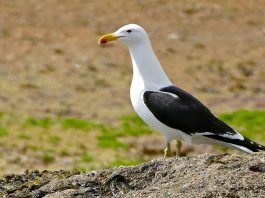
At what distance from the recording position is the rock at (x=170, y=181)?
6477 millimetres

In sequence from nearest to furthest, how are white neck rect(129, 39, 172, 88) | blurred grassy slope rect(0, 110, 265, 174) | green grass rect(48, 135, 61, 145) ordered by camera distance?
white neck rect(129, 39, 172, 88) < blurred grassy slope rect(0, 110, 265, 174) < green grass rect(48, 135, 61, 145)

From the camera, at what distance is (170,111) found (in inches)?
382

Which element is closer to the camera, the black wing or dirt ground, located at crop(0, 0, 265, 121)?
the black wing

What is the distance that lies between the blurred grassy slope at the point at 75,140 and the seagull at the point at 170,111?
856cm

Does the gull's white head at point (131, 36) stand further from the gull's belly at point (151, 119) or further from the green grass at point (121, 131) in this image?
the green grass at point (121, 131)

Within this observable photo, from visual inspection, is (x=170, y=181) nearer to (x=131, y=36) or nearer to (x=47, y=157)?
(x=131, y=36)

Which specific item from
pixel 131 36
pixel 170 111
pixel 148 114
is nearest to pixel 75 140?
pixel 131 36

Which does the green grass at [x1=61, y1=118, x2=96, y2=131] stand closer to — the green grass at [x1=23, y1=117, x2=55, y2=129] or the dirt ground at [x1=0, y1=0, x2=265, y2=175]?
the green grass at [x1=23, y1=117, x2=55, y2=129]

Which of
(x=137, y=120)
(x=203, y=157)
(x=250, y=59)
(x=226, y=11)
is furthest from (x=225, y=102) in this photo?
(x=203, y=157)

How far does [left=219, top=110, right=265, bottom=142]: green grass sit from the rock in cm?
1450

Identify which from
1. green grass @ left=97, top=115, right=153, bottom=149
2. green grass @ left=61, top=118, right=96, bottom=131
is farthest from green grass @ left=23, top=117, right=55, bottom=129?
green grass @ left=97, top=115, right=153, bottom=149

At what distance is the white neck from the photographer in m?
9.56

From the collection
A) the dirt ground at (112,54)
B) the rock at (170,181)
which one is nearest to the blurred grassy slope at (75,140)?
the dirt ground at (112,54)

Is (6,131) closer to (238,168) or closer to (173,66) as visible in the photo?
(173,66)
